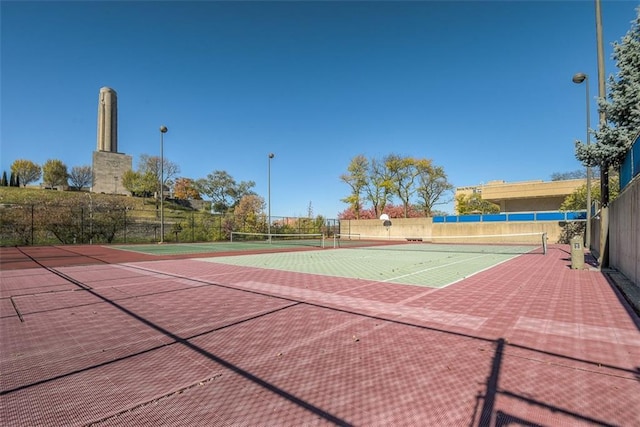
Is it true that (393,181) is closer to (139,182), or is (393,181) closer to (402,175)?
(402,175)

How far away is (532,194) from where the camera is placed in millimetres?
45438

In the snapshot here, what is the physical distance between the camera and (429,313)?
5.55m

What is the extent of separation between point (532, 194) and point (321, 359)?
5078 centimetres

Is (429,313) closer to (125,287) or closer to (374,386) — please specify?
(374,386)

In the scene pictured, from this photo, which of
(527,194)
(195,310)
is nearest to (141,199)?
(527,194)

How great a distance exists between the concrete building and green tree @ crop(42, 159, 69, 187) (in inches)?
3752

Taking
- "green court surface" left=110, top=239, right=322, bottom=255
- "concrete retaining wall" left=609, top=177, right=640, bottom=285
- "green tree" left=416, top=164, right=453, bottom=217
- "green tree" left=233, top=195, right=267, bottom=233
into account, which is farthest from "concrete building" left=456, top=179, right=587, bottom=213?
"concrete retaining wall" left=609, top=177, right=640, bottom=285

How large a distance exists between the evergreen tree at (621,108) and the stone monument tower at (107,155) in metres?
90.0

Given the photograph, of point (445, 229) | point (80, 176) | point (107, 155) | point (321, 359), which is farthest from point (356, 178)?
point (80, 176)

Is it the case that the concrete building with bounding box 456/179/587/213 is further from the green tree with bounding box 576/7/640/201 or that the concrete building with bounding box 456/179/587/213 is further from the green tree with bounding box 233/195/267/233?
the green tree with bounding box 576/7/640/201

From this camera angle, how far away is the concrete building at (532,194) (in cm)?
4388

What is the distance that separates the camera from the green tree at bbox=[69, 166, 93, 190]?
283 feet

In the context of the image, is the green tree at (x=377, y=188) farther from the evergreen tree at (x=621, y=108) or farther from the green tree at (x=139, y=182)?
the green tree at (x=139, y=182)

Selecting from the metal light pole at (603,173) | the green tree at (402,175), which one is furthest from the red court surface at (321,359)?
the green tree at (402,175)
